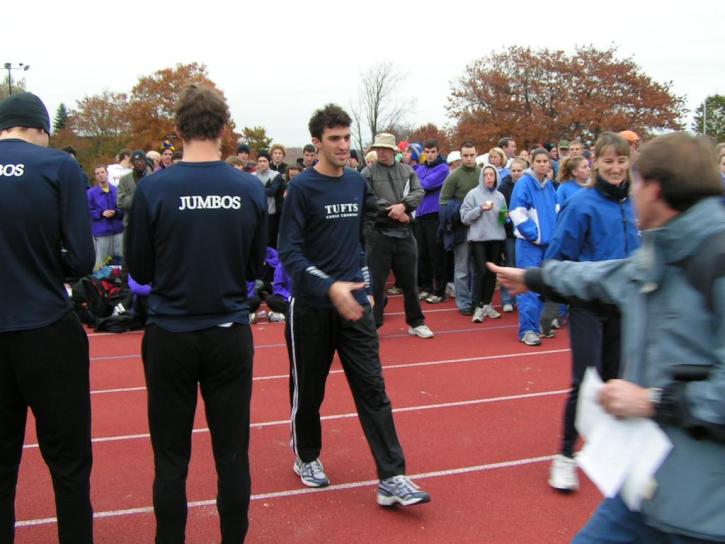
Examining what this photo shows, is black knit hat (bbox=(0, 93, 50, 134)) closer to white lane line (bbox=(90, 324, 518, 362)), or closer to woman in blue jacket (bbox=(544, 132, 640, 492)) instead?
woman in blue jacket (bbox=(544, 132, 640, 492))

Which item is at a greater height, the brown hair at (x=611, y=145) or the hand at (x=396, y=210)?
the brown hair at (x=611, y=145)

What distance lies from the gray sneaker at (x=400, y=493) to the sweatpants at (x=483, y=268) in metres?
5.34

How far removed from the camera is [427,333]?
325 inches

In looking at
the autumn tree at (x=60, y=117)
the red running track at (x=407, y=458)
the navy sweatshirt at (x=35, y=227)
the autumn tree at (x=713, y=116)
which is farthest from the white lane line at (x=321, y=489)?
the autumn tree at (x=60, y=117)

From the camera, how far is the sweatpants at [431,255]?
1043cm

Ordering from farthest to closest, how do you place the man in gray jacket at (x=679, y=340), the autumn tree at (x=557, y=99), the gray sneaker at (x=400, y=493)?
the autumn tree at (x=557, y=99), the gray sneaker at (x=400, y=493), the man in gray jacket at (x=679, y=340)

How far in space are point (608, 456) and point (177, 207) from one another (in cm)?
185

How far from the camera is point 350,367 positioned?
3.95 metres

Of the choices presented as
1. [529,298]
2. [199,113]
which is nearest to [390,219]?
[529,298]

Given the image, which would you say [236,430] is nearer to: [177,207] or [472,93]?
[177,207]

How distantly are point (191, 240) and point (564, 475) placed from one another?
2.69 m

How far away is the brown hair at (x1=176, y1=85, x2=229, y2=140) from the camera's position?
2.88 m

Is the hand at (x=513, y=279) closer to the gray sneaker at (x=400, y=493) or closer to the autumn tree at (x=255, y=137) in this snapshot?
the gray sneaker at (x=400, y=493)

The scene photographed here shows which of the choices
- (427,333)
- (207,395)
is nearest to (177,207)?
(207,395)
